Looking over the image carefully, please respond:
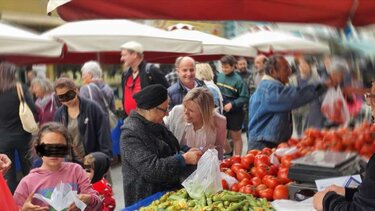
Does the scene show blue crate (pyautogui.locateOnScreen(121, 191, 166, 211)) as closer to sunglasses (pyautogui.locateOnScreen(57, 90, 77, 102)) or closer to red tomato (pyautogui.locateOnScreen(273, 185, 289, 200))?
red tomato (pyautogui.locateOnScreen(273, 185, 289, 200))

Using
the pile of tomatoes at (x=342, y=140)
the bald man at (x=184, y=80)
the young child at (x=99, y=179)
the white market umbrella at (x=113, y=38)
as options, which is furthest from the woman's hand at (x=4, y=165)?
the white market umbrella at (x=113, y=38)

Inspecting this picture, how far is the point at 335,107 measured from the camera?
13.6 ft

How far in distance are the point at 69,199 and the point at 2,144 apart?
3.63 m

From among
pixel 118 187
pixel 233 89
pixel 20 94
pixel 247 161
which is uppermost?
pixel 20 94

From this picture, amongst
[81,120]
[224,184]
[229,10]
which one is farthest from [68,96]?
[229,10]

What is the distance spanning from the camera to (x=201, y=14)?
2979mm

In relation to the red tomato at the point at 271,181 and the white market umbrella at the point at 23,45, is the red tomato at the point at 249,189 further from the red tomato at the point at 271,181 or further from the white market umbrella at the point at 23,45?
the white market umbrella at the point at 23,45

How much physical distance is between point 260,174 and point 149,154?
0.95 metres

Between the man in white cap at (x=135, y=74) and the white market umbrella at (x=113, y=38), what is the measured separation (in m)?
1.23

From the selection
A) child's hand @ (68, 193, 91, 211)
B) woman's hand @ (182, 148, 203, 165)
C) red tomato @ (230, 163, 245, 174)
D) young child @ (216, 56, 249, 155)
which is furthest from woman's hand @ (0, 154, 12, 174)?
young child @ (216, 56, 249, 155)

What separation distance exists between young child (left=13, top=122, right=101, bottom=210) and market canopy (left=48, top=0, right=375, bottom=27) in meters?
1.11

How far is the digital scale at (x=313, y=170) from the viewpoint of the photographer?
3.46 meters

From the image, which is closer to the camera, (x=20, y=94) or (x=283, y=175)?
(x=283, y=175)

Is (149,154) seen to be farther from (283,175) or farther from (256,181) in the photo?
(283,175)
